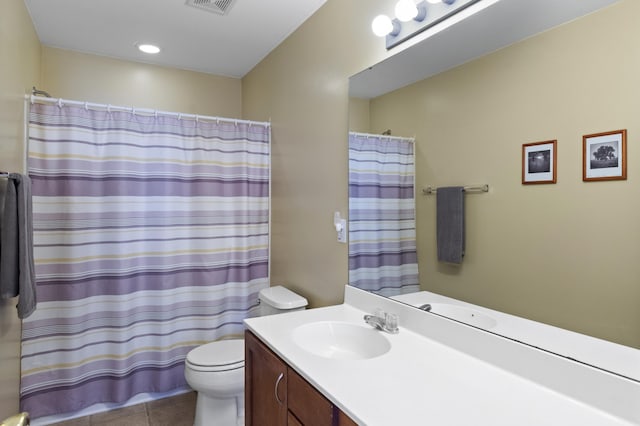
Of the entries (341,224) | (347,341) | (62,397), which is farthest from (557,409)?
(62,397)

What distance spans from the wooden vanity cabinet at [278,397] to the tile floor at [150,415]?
100 cm

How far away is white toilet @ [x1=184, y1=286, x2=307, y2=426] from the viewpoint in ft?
6.70

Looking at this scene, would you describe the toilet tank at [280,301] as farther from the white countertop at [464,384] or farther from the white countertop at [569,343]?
the white countertop at [569,343]

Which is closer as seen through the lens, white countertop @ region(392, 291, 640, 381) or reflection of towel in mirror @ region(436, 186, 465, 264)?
white countertop @ region(392, 291, 640, 381)

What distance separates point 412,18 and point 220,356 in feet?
6.44

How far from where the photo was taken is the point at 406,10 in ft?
5.02

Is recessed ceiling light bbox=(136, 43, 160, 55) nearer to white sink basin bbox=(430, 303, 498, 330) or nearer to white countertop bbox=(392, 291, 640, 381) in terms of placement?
white sink basin bbox=(430, 303, 498, 330)

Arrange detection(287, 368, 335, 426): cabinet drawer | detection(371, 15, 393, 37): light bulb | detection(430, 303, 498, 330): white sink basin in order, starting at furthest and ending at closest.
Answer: detection(371, 15, 393, 37): light bulb < detection(430, 303, 498, 330): white sink basin < detection(287, 368, 335, 426): cabinet drawer

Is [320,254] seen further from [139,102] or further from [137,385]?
[139,102]

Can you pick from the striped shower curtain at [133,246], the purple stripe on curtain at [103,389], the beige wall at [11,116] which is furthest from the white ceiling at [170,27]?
the purple stripe on curtain at [103,389]

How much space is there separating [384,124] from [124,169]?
1.70 meters

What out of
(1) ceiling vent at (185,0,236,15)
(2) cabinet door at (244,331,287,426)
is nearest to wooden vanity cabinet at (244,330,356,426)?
(2) cabinet door at (244,331,287,426)

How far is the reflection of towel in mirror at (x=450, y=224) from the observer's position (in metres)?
1.43

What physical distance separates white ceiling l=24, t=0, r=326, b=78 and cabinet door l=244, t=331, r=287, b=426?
72.8 inches
